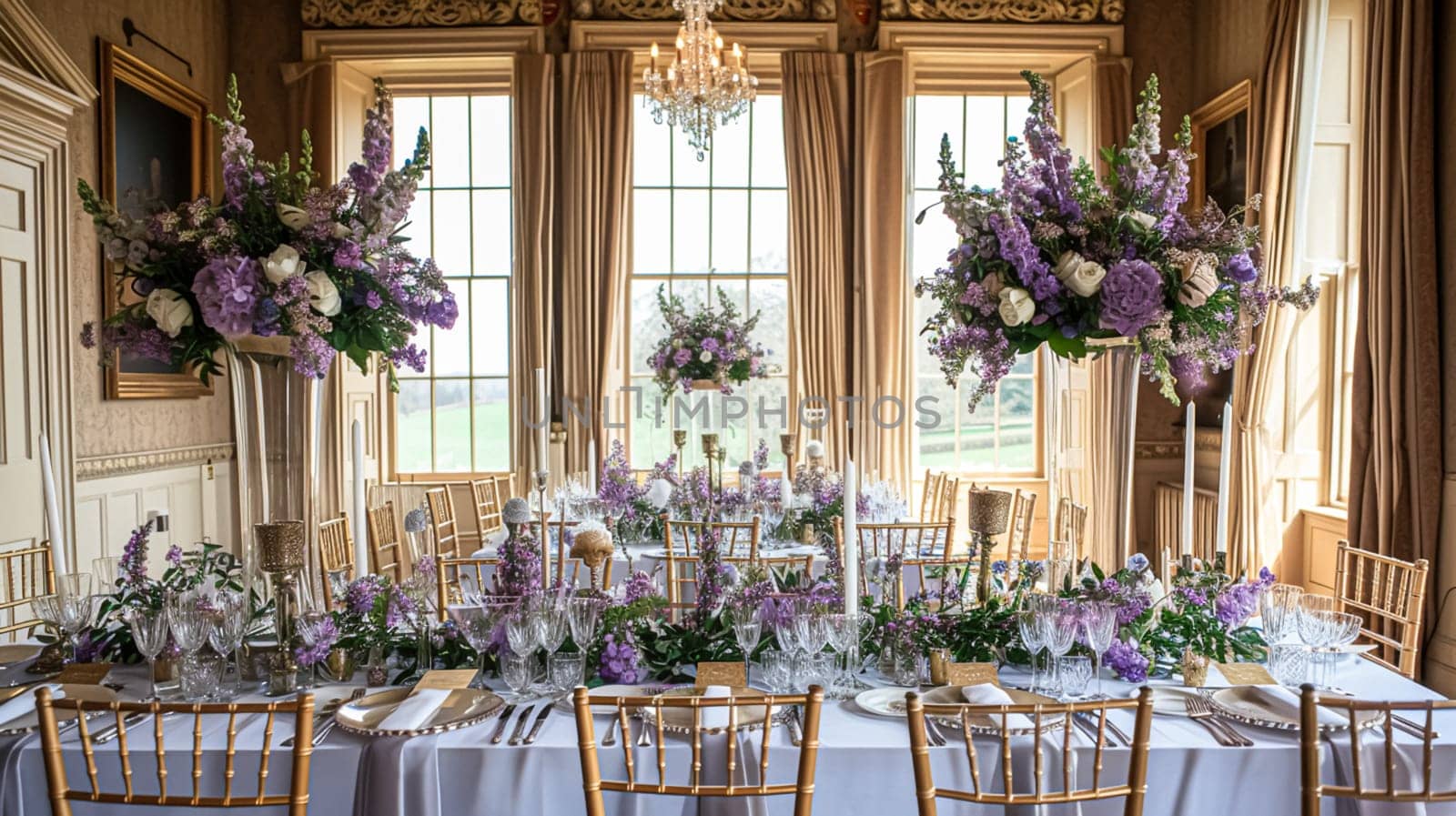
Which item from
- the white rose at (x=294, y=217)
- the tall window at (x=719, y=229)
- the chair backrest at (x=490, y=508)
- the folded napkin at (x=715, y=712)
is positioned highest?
the tall window at (x=719, y=229)

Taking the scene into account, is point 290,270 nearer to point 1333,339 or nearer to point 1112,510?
point 1112,510

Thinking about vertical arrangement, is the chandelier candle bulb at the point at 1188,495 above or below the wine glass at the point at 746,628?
above

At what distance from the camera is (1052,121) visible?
8.86 feet

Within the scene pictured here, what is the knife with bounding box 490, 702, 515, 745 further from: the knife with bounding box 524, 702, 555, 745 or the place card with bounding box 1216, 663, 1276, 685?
the place card with bounding box 1216, 663, 1276, 685

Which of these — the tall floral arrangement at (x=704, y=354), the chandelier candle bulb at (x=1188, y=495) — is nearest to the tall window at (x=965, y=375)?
the tall floral arrangement at (x=704, y=354)

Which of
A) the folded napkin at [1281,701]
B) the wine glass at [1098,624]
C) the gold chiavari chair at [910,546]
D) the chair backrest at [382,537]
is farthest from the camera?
the chair backrest at [382,537]

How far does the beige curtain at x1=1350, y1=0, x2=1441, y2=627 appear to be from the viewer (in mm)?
4375

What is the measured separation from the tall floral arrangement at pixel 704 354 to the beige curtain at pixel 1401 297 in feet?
10.1

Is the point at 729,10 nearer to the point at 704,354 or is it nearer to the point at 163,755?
the point at 704,354

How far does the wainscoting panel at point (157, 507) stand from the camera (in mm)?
5352

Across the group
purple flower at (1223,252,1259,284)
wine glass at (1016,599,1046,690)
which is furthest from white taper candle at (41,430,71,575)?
purple flower at (1223,252,1259,284)

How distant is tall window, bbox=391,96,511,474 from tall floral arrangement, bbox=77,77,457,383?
190 inches

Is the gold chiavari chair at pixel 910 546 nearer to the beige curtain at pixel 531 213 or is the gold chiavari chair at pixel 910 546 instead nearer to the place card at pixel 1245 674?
the place card at pixel 1245 674

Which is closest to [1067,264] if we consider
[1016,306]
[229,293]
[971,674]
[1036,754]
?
[1016,306]
